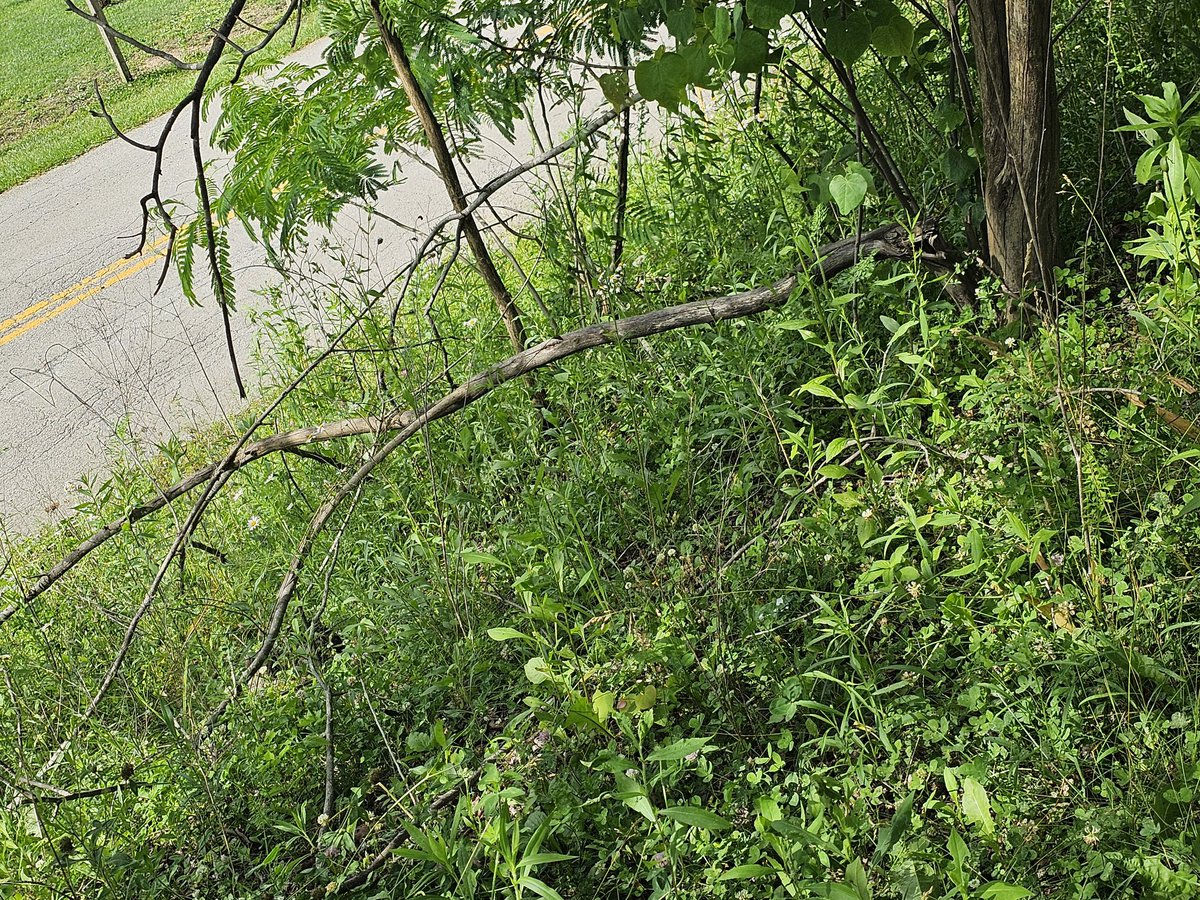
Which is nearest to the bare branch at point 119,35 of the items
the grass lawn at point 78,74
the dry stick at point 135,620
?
the dry stick at point 135,620

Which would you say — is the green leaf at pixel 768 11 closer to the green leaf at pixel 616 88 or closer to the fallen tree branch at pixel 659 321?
the fallen tree branch at pixel 659 321

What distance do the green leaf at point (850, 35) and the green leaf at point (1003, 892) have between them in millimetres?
2093

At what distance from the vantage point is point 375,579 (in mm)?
3602


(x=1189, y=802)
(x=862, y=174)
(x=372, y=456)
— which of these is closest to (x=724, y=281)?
(x=862, y=174)

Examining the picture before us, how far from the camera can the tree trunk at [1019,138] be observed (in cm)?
279

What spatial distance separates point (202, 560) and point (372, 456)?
5.76ft

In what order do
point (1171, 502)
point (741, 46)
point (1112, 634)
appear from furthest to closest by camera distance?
point (741, 46)
point (1171, 502)
point (1112, 634)

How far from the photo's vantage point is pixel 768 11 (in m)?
2.71

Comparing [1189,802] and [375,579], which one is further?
[375,579]

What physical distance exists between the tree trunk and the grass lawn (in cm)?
868

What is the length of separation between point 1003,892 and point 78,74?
1637cm

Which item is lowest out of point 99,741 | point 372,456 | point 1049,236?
point 99,741

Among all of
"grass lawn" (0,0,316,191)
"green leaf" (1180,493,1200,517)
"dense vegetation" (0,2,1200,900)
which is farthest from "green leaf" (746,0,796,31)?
"grass lawn" (0,0,316,191)

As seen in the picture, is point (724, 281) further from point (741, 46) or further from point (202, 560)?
point (202, 560)
